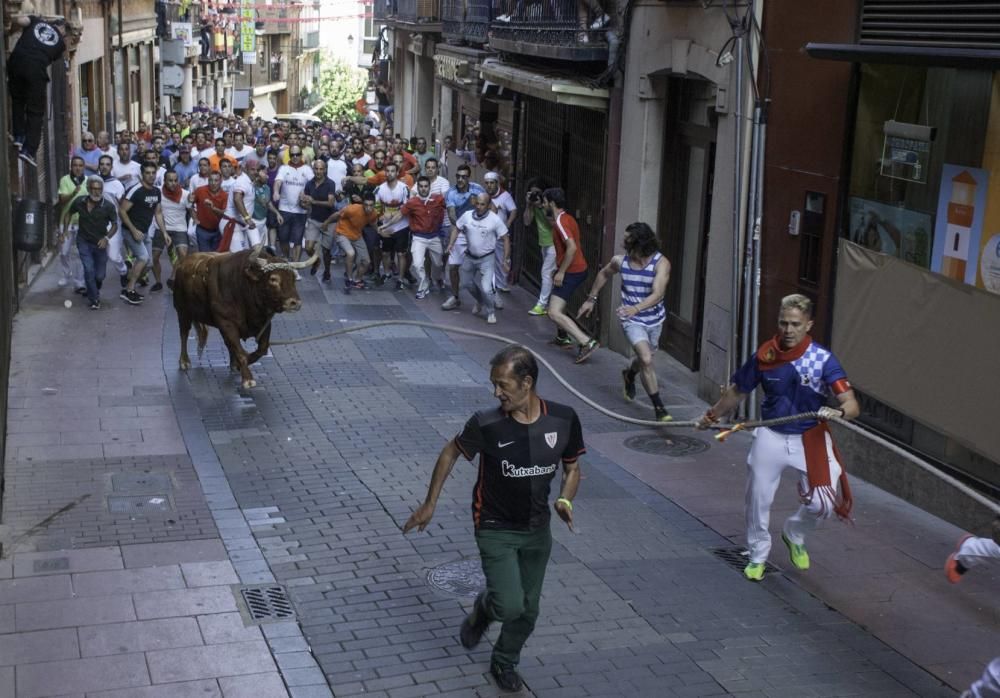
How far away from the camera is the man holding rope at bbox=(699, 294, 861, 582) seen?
26.5 feet

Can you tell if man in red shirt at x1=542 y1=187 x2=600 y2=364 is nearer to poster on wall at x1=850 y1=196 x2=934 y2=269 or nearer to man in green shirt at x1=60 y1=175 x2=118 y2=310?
poster on wall at x1=850 y1=196 x2=934 y2=269

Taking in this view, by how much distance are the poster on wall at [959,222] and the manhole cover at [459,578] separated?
410 centimetres

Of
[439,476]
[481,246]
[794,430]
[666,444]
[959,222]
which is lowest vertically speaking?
[666,444]

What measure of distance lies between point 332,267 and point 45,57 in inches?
335

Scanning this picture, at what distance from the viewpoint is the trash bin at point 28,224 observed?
13906 mm

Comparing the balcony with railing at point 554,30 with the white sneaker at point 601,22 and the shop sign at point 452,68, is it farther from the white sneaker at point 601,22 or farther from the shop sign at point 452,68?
the shop sign at point 452,68

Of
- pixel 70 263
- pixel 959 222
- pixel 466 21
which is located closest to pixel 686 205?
pixel 959 222

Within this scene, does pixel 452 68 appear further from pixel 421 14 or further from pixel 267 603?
pixel 267 603

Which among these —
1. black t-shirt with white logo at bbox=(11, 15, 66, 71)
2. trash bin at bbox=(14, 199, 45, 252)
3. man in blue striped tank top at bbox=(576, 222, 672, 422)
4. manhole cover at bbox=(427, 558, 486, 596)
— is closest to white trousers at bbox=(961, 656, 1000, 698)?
manhole cover at bbox=(427, 558, 486, 596)

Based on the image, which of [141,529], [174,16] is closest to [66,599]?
[141,529]

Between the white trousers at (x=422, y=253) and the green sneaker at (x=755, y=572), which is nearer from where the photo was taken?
the green sneaker at (x=755, y=572)

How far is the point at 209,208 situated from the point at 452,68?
1242cm

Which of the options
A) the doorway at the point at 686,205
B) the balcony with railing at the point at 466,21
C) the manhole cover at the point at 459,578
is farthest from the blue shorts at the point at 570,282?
the balcony with railing at the point at 466,21

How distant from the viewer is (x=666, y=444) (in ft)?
38.9
